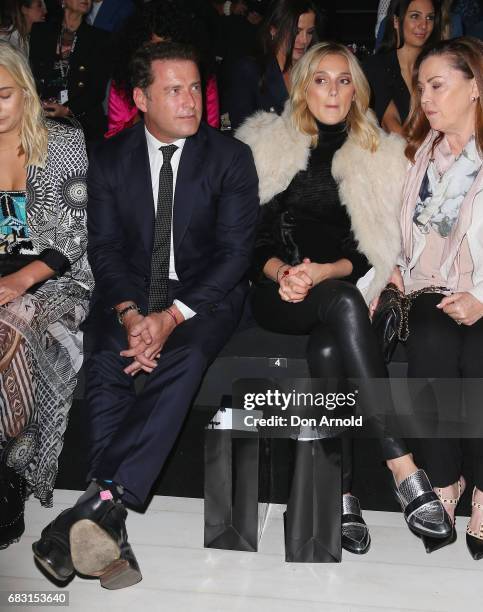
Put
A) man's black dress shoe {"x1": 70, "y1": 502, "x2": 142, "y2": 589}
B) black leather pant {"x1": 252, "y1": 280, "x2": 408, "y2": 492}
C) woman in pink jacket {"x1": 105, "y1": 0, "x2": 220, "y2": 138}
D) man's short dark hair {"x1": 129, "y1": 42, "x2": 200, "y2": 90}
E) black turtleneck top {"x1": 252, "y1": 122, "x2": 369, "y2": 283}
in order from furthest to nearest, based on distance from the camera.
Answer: woman in pink jacket {"x1": 105, "y1": 0, "x2": 220, "y2": 138}
black turtleneck top {"x1": 252, "y1": 122, "x2": 369, "y2": 283}
man's short dark hair {"x1": 129, "y1": 42, "x2": 200, "y2": 90}
black leather pant {"x1": 252, "y1": 280, "x2": 408, "y2": 492}
man's black dress shoe {"x1": 70, "y1": 502, "x2": 142, "y2": 589}

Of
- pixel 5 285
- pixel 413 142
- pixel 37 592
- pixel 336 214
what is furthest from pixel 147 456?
pixel 413 142

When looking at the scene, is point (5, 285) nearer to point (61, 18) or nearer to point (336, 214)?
point (336, 214)

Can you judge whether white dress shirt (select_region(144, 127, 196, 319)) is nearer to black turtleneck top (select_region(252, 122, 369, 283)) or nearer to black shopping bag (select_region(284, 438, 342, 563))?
black turtleneck top (select_region(252, 122, 369, 283))

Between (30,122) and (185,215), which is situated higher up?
(30,122)

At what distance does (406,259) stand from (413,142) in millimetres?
392

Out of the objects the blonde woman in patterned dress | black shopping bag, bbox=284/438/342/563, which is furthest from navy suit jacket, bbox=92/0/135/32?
black shopping bag, bbox=284/438/342/563

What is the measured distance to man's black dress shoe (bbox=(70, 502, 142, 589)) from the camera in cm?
231

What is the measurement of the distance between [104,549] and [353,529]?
76 cm

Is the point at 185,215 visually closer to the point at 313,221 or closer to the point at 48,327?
the point at 313,221

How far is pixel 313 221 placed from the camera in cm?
305

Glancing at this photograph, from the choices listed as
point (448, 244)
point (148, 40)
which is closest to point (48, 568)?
point (448, 244)

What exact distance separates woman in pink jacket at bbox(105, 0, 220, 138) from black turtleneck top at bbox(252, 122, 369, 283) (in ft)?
3.16

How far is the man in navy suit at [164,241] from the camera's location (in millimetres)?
2715

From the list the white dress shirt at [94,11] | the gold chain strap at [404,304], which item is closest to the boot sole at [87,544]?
the gold chain strap at [404,304]
